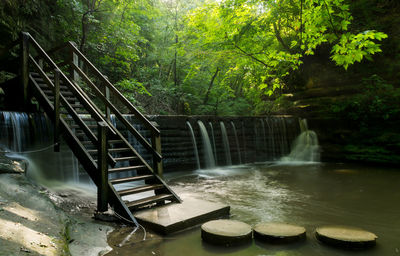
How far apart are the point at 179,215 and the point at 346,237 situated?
2363mm

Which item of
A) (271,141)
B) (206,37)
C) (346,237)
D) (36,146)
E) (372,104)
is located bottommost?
(346,237)

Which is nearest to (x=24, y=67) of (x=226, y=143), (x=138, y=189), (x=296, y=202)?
(x=138, y=189)

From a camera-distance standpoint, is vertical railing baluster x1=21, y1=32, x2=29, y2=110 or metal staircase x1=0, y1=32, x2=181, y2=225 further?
vertical railing baluster x1=21, y1=32, x2=29, y2=110

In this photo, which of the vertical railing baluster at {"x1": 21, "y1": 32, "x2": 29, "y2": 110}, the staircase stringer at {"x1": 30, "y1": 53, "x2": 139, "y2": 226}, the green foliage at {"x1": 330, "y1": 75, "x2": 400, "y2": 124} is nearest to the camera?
the staircase stringer at {"x1": 30, "y1": 53, "x2": 139, "y2": 226}

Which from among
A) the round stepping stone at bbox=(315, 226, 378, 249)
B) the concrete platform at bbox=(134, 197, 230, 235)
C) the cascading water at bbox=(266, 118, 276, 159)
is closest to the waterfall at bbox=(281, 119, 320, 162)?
the cascading water at bbox=(266, 118, 276, 159)

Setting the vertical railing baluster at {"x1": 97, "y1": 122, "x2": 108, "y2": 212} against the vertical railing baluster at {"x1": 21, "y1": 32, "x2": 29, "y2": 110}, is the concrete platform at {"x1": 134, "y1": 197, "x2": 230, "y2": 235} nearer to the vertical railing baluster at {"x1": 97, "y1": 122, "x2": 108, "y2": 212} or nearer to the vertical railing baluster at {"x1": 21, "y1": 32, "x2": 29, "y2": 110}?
the vertical railing baluster at {"x1": 97, "y1": 122, "x2": 108, "y2": 212}

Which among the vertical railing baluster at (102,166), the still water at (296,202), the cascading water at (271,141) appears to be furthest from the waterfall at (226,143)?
the vertical railing baluster at (102,166)

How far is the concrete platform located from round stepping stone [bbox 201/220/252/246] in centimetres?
41

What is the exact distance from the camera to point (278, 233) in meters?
3.66

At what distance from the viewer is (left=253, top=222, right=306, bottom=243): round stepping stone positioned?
358 centimetres

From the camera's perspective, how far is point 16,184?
13.2 feet

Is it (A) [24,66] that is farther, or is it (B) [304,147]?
(B) [304,147]

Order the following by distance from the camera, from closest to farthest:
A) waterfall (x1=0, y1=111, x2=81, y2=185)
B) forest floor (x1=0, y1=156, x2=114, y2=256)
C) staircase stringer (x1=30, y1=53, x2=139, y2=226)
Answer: forest floor (x1=0, y1=156, x2=114, y2=256)
staircase stringer (x1=30, y1=53, x2=139, y2=226)
waterfall (x1=0, y1=111, x2=81, y2=185)

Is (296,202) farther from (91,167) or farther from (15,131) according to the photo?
(15,131)
